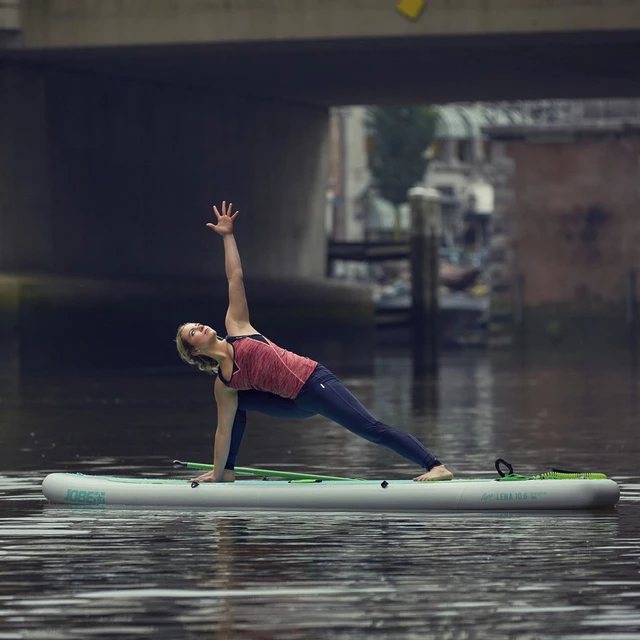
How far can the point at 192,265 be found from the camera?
36531mm

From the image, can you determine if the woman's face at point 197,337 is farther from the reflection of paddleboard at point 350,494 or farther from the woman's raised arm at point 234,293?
the reflection of paddleboard at point 350,494

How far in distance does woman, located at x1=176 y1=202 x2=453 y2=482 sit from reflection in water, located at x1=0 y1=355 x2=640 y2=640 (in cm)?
68

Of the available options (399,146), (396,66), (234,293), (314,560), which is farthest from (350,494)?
(399,146)

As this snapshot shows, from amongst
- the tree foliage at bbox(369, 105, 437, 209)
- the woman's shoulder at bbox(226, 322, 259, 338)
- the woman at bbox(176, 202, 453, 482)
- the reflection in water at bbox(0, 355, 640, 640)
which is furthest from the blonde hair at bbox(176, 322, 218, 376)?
the tree foliage at bbox(369, 105, 437, 209)

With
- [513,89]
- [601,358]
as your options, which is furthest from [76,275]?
[601,358]

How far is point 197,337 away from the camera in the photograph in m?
11.9

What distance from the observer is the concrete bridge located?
90.4 ft

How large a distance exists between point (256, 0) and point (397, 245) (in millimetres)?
20557

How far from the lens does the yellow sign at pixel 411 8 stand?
27.1m

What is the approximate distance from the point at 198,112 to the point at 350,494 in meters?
24.6

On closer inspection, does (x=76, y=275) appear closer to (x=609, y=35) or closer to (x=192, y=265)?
(x=192, y=265)

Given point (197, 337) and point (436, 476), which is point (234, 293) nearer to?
point (197, 337)

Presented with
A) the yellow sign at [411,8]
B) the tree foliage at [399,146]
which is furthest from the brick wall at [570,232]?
the tree foliage at [399,146]

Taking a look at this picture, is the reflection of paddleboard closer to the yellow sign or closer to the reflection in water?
the reflection in water
